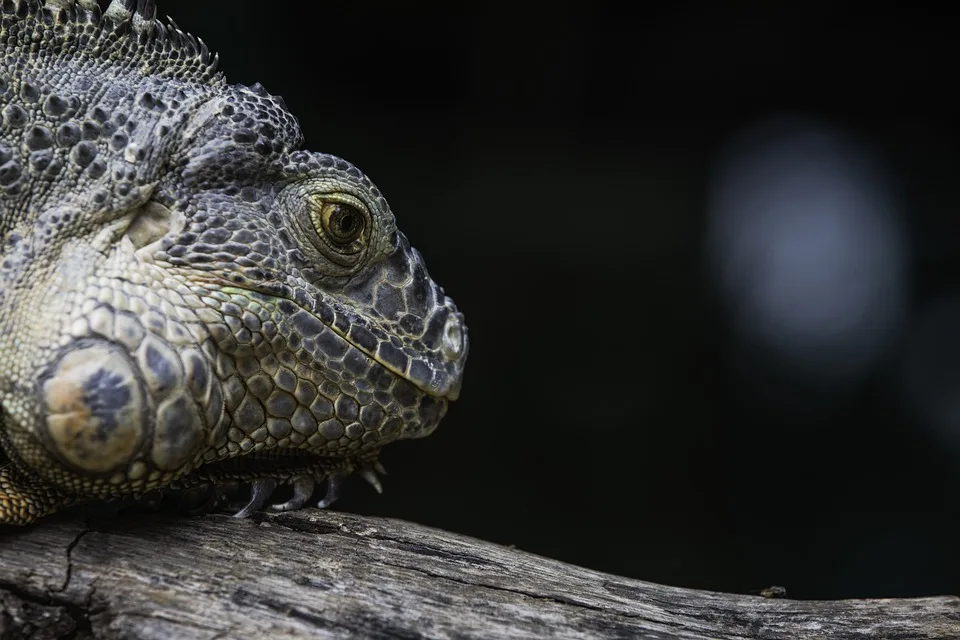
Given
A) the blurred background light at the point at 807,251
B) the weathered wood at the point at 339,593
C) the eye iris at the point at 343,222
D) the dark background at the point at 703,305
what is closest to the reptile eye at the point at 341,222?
the eye iris at the point at 343,222

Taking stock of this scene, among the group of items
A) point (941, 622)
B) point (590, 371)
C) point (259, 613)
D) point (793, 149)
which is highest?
point (793, 149)

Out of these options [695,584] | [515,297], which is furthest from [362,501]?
[695,584]

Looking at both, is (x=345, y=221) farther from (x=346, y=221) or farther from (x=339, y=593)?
(x=339, y=593)

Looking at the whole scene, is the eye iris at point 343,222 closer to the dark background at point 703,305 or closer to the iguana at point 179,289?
the iguana at point 179,289

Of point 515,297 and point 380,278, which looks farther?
point 515,297

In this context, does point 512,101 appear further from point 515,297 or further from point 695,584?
point 695,584

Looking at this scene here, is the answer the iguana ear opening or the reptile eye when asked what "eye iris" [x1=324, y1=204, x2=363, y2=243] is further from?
the iguana ear opening

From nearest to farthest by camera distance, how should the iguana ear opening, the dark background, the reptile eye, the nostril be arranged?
the iguana ear opening, the reptile eye, the nostril, the dark background

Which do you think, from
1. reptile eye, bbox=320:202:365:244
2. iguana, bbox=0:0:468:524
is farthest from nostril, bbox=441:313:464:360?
reptile eye, bbox=320:202:365:244
